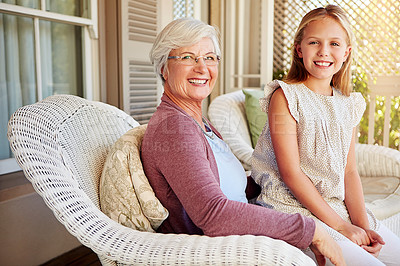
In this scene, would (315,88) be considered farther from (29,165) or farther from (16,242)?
(16,242)

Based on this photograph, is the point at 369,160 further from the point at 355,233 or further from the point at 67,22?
the point at 67,22

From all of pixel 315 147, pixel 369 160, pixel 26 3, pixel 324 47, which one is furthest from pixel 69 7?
pixel 369 160

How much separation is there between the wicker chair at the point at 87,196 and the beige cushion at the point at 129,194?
76mm

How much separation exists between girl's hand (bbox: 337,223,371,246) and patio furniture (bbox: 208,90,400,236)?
583 mm

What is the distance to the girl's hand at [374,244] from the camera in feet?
3.98

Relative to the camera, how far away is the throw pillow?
7.98ft

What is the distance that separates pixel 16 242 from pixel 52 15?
1224 millimetres

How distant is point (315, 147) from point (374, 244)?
356mm

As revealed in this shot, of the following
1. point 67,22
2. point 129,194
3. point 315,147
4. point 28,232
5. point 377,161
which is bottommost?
point 28,232

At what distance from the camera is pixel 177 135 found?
3.44 feet

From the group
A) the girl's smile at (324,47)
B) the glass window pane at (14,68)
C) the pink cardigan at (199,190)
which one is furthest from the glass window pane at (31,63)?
the girl's smile at (324,47)

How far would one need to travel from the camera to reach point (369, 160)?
86.1 inches

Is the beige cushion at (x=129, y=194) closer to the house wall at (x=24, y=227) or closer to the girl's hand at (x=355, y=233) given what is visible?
→ the girl's hand at (x=355, y=233)

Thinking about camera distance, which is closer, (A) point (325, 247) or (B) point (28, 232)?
(A) point (325, 247)
